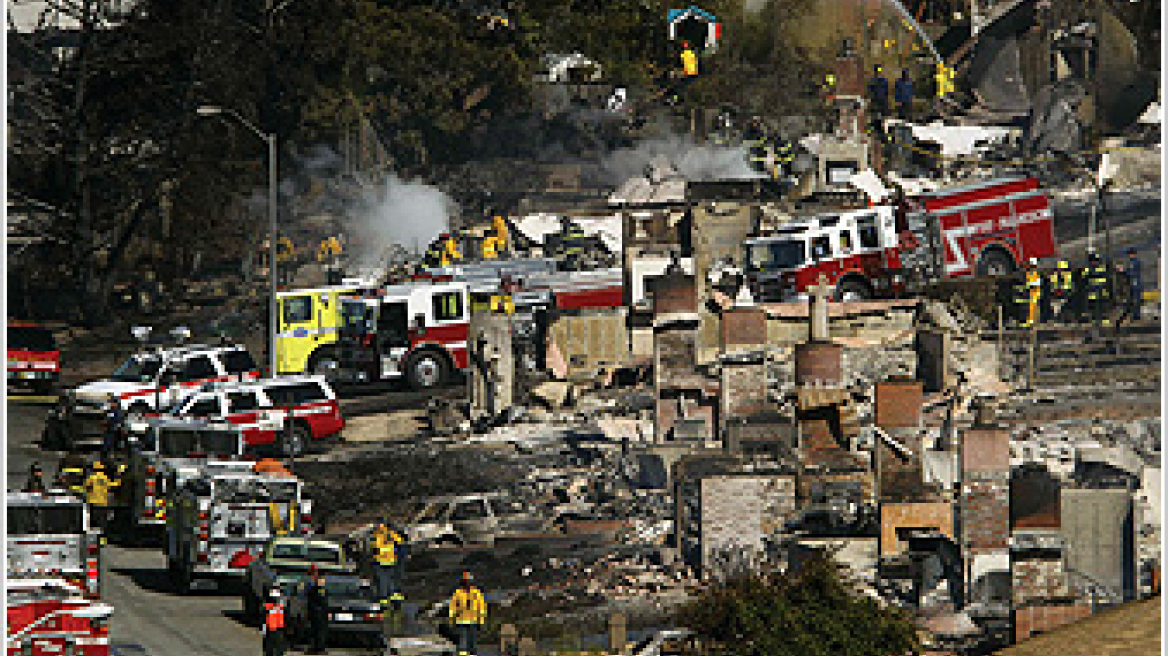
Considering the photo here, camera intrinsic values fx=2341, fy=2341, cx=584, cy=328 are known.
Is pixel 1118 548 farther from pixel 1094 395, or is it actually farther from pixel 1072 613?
pixel 1094 395

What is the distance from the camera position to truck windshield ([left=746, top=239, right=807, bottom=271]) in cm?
6462

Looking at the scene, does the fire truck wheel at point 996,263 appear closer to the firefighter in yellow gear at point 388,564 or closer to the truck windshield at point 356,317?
the truck windshield at point 356,317

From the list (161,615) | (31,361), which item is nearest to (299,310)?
(31,361)

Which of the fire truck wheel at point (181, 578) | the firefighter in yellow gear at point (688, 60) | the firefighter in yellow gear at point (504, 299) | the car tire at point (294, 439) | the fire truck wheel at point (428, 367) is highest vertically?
the firefighter in yellow gear at point (688, 60)

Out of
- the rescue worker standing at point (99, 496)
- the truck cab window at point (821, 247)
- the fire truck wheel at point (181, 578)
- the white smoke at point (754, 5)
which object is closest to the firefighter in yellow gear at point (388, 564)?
the fire truck wheel at point (181, 578)

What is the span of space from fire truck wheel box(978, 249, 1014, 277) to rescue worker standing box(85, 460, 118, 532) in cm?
2890

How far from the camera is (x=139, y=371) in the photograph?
190 feet

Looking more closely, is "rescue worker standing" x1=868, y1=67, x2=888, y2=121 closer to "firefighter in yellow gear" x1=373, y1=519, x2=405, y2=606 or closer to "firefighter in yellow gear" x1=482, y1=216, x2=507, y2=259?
"firefighter in yellow gear" x1=482, y1=216, x2=507, y2=259

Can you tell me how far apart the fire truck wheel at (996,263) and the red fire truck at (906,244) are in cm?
3

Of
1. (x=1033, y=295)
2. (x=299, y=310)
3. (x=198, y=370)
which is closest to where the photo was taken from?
(x=198, y=370)

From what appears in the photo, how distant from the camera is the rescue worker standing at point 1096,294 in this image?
65.7 meters

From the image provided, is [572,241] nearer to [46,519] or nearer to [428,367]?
[428,367]

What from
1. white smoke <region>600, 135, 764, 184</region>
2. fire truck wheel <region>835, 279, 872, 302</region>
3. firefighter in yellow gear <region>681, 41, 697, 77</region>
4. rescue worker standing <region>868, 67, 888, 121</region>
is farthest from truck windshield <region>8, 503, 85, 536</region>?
firefighter in yellow gear <region>681, 41, 697, 77</region>

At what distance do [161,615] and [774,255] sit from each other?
27644 mm
